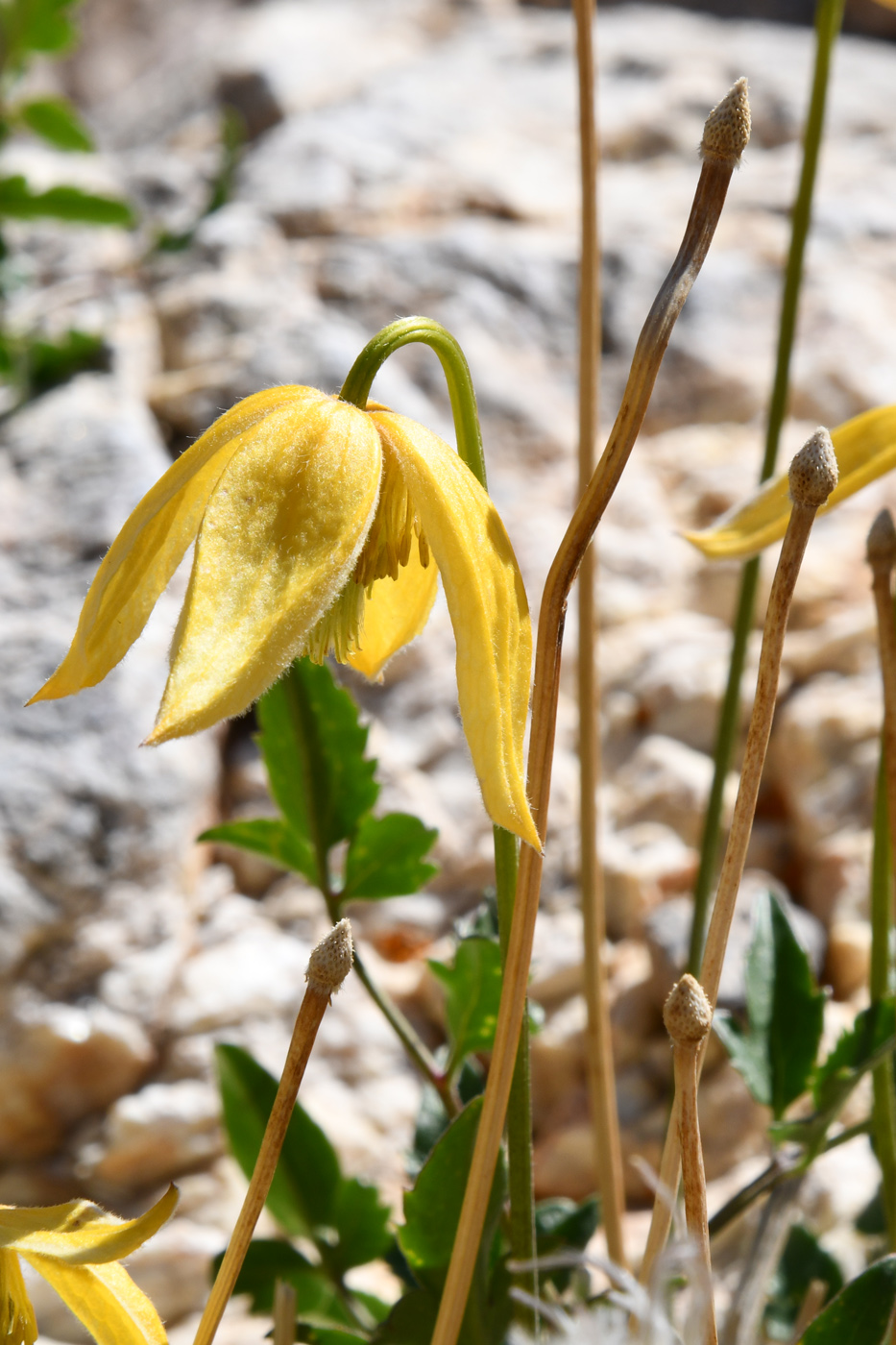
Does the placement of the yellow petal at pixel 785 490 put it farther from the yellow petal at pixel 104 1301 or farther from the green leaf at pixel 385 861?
the yellow petal at pixel 104 1301

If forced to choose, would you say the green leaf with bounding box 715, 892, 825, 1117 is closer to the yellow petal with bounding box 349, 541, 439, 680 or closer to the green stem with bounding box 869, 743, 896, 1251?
the green stem with bounding box 869, 743, 896, 1251

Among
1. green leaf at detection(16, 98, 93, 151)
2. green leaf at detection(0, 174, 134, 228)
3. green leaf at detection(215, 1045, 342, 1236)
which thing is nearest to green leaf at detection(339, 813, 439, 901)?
green leaf at detection(215, 1045, 342, 1236)

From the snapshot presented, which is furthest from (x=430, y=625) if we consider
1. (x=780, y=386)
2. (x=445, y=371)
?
(x=445, y=371)

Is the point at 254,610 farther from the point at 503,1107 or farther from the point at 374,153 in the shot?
the point at 374,153

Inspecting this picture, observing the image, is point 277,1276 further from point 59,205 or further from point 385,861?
point 59,205

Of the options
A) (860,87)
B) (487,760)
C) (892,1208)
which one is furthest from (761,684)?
(860,87)
